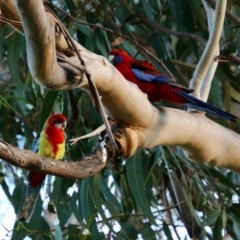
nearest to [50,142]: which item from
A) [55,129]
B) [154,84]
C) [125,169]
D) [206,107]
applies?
[55,129]

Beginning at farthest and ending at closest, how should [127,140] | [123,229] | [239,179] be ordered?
1. [239,179]
2. [123,229]
3. [127,140]

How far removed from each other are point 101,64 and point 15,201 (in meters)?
1.22

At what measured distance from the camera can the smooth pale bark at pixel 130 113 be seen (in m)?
1.17

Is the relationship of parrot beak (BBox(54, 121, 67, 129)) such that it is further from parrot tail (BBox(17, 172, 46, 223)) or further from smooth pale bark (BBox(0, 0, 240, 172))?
smooth pale bark (BBox(0, 0, 240, 172))

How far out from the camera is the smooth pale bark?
3.84 ft

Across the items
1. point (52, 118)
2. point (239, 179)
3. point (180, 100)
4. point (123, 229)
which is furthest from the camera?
point (239, 179)

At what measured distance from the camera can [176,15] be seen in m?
2.45

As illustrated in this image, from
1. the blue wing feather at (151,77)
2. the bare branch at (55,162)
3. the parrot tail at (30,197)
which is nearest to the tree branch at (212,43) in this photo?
the blue wing feather at (151,77)

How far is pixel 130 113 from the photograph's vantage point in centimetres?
150

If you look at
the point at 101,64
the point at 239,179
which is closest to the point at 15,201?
the point at 239,179

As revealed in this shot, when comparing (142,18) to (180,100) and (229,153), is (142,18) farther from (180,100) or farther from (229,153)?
(229,153)

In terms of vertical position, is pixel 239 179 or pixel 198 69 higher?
pixel 198 69

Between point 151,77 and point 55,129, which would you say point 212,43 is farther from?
point 55,129

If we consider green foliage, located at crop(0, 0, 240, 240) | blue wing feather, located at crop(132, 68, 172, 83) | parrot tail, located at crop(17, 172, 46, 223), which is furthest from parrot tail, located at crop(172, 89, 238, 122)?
parrot tail, located at crop(17, 172, 46, 223)
